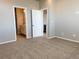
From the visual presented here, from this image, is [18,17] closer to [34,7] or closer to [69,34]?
[34,7]

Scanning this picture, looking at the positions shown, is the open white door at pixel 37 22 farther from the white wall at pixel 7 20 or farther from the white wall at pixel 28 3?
the white wall at pixel 7 20

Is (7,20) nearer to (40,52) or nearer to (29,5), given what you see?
(29,5)

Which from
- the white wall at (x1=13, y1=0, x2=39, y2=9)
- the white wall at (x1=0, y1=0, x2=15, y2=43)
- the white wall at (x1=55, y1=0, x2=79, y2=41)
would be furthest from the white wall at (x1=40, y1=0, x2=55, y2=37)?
the white wall at (x1=0, y1=0, x2=15, y2=43)

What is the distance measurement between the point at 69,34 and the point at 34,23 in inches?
101

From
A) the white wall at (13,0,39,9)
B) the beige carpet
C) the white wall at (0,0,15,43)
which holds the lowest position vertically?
the beige carpet

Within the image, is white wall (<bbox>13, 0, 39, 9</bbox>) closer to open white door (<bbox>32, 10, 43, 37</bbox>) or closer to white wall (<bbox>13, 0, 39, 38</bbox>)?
white wall (<bbox>13, 0, 39, 38</bbox>)

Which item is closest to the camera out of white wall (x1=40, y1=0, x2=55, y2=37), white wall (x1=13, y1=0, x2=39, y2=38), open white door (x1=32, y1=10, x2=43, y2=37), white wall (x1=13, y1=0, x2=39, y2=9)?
white wall (x1=13, y1=0, x2=39, y2=9)

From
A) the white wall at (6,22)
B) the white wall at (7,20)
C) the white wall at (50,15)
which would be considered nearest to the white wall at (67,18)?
the white wall at (50,15)

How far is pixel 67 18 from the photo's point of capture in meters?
5.08

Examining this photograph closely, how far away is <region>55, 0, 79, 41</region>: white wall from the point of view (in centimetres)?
462

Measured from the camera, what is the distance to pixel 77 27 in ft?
15.0

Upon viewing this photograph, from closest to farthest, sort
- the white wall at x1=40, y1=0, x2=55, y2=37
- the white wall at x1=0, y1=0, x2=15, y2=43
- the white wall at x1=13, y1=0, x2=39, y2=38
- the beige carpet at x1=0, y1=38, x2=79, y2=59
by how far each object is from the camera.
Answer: the beige carpet at x1=0, y1=38, x2=79, y2=59 → the white wall at x1=0, y1=0, x2=15, y2=43 → the white wall at x1=13, y1=0, x2=39, y2=38 → the white wall at x1=40, y1=0, x2=55, y2=37

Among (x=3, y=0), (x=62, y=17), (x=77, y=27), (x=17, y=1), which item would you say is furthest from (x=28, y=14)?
(x=77, y=27)

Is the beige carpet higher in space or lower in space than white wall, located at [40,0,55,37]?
lower
